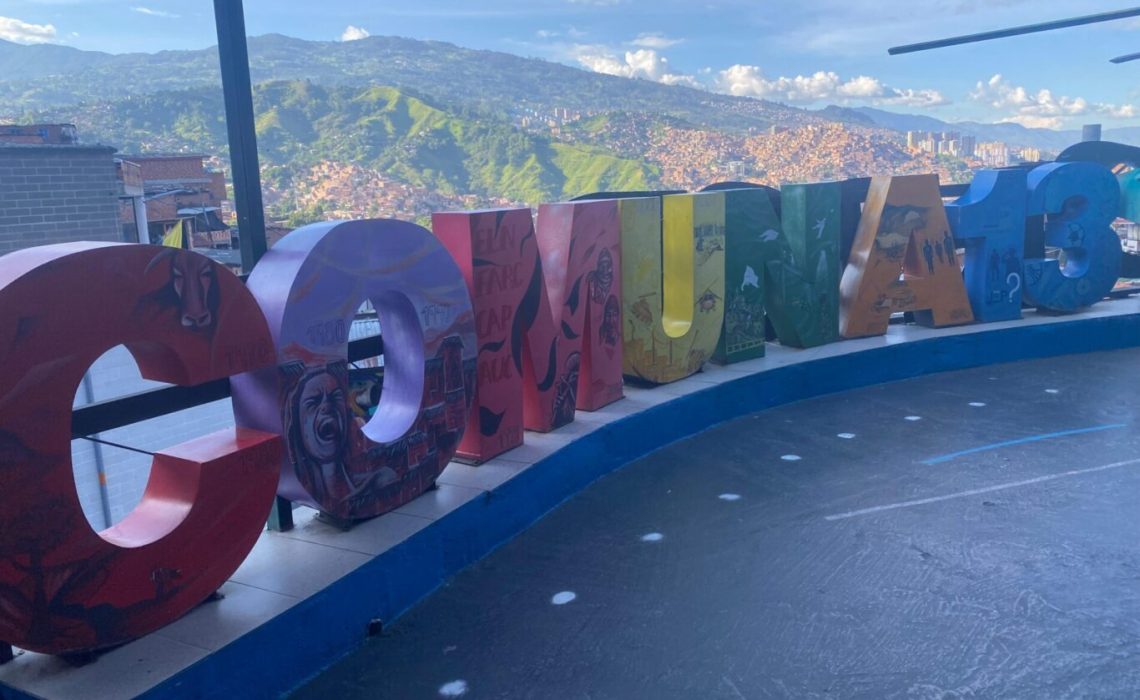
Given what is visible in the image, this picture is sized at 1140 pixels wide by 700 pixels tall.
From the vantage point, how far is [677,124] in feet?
88.6

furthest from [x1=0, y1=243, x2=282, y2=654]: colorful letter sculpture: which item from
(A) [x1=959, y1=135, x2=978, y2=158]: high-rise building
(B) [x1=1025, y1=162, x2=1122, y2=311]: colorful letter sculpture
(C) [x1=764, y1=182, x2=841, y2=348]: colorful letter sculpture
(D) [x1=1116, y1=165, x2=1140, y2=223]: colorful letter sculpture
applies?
(A) [x1=959, y1=135, x2=978, y2=158]: high-rise building

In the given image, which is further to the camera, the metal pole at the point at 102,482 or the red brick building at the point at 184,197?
the red brick building at the point at 184,197

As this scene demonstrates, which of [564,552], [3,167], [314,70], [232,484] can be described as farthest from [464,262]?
[314,70]

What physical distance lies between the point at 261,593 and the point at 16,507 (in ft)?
3.73

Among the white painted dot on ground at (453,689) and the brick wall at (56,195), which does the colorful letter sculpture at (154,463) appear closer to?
the white painted dot on ground at (453,689)

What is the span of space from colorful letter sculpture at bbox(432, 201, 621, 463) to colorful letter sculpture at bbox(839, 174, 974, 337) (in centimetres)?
325

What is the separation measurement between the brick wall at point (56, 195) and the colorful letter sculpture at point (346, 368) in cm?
502

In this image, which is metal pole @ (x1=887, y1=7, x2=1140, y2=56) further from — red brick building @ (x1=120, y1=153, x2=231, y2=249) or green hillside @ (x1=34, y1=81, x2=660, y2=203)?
red brick building @ (x1=120, y1=153, x2=231, y2=249)

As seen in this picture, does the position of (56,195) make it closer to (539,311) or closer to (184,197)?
(184,197)

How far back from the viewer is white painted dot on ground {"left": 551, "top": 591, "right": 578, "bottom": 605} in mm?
4348

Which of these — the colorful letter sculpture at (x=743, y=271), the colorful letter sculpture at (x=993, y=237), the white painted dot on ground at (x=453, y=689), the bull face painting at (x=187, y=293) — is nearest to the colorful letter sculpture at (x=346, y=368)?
the bull face painting at (x=187, y=293)

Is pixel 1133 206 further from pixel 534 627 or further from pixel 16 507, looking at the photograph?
pixel 16 507

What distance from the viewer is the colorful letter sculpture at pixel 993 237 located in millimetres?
9344

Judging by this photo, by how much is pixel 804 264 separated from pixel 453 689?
19.8 feet
